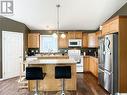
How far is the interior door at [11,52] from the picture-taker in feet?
24.8

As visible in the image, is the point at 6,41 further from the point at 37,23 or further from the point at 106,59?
the point at 106,59

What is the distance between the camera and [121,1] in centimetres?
628

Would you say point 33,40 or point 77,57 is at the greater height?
point 33,40

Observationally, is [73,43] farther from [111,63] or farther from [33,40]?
[111,63]

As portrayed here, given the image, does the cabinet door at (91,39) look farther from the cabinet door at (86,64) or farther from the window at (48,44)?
the window at (48,44)

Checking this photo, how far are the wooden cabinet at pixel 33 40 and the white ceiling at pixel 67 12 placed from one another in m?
0.44

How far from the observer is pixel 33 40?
9609mm

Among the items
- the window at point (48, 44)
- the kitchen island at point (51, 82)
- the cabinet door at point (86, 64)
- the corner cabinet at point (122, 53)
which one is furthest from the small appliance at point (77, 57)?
the corner cabinet at point (122, 53)

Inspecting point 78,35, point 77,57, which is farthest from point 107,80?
point 78,35

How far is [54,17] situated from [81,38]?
2407 millimetres

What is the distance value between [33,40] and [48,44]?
0.88 m

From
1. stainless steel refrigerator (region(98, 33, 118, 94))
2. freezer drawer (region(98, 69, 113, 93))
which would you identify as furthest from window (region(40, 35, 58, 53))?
stainless steel refrigerator (region(98, 33, 118, 94))

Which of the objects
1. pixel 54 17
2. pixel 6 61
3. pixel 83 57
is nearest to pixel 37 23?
pixel 54 17

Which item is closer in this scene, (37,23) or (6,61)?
(6,61)
